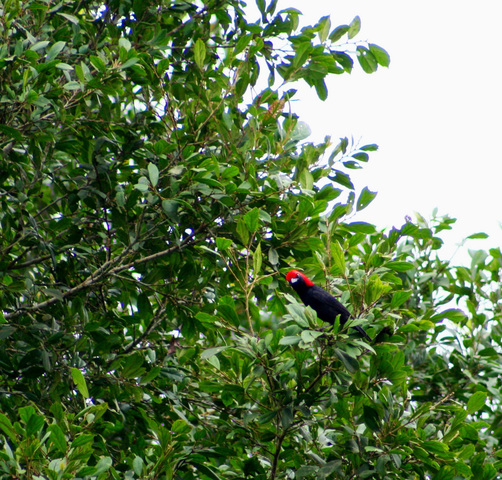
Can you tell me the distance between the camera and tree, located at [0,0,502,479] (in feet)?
10.0

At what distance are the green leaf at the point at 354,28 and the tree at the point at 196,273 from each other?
0.01 metres

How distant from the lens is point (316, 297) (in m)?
3.76

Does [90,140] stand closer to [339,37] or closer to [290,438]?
[339,37]

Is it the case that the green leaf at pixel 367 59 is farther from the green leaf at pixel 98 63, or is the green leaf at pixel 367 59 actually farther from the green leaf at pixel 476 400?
the green leaf at pixel 476 400

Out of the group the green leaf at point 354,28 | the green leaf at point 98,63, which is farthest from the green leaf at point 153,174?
the green leaf at point 354,28

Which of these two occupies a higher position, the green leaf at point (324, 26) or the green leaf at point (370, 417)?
the green leaf at point (324, 26)

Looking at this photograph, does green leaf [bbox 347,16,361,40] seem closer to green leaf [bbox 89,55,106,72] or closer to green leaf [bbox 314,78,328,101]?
green leaf [bbox 314,78,328,101]

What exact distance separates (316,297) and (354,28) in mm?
1853

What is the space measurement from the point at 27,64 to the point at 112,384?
1.90 m

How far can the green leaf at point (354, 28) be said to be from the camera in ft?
13.7

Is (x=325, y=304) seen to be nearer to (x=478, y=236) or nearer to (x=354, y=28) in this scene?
(x=478, y=236)

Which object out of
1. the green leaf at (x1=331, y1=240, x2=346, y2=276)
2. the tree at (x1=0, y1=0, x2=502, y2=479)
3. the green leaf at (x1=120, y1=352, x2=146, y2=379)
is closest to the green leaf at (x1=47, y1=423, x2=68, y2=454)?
the tree at (x1=0, y1=0, x2=502, y2=479)

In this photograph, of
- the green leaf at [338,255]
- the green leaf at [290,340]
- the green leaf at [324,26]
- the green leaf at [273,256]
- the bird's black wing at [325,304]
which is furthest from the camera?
the green leaf at [324,26]

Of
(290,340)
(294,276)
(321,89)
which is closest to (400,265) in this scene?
(294,276)
